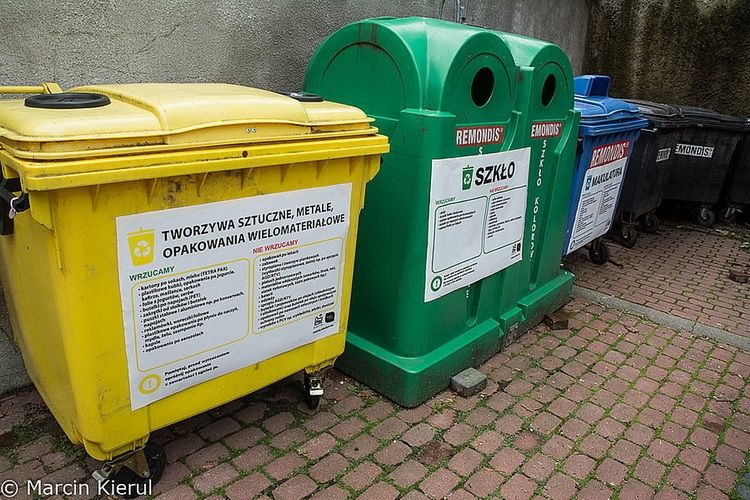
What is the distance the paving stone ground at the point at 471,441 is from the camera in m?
2.52

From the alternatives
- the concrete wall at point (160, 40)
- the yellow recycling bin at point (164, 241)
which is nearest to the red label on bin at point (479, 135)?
the yellow recycling bin at point (164, 241)

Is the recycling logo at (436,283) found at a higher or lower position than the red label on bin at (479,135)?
lower

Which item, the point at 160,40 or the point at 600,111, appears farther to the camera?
the point at 600,111

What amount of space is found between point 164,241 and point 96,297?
0.29 m

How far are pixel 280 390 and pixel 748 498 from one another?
237 centimetres

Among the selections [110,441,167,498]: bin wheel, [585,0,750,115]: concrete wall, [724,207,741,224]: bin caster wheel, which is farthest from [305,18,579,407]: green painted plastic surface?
[585,0,750,115]: concrete wall

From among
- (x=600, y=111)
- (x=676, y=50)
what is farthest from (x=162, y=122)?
(x=676, y=50)

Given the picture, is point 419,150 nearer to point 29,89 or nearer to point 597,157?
point 29,89

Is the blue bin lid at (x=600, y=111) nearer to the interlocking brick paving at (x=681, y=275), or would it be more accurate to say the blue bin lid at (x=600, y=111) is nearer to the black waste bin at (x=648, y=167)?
the black waste bin at (x=648, y=167)

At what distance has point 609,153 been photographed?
181 inches

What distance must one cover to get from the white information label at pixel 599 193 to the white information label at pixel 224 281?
2.57 metres

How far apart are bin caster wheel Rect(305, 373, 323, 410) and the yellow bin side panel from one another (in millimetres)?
367

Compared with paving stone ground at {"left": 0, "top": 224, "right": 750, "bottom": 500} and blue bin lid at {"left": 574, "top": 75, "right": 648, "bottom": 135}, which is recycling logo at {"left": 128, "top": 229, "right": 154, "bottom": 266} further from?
blue bin lid at {"left": 574, "top": 75, "right": 648, "bottom": 135}

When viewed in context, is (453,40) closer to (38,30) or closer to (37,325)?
(38,30)
